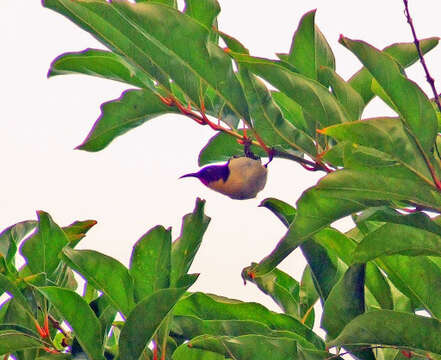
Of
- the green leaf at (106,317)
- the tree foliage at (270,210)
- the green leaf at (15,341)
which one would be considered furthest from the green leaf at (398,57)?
the green leaf at (15,341)

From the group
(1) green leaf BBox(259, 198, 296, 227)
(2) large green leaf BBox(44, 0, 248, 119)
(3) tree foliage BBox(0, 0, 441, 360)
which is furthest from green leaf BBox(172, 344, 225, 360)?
(2) large green leaf BBox(44, 0, 248, 119)

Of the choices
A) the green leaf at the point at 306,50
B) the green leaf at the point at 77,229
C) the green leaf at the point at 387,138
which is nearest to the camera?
the green leaf at the point at 387,138

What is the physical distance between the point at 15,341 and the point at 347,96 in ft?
1.86

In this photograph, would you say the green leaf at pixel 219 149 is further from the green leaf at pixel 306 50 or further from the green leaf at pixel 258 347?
the green leaf at pixel 258 347

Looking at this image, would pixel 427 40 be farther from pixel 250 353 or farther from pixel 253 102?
pixel 250 353

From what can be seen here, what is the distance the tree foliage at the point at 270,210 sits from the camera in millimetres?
795

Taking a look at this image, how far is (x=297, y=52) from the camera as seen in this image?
3.18 ft

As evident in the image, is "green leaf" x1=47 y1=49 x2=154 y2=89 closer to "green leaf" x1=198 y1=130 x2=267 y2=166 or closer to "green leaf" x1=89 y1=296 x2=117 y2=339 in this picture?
"green leaf" x1=198 y1=130 x2=267 y2=166

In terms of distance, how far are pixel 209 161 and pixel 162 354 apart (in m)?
0.30

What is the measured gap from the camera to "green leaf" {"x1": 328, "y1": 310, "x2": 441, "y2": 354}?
796mm

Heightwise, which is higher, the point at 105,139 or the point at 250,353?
the point at 105,139

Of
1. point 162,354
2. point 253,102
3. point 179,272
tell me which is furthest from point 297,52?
point 162,354

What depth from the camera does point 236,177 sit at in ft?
3.11

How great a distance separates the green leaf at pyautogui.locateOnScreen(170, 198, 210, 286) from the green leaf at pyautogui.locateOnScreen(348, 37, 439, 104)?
10.8 inches
